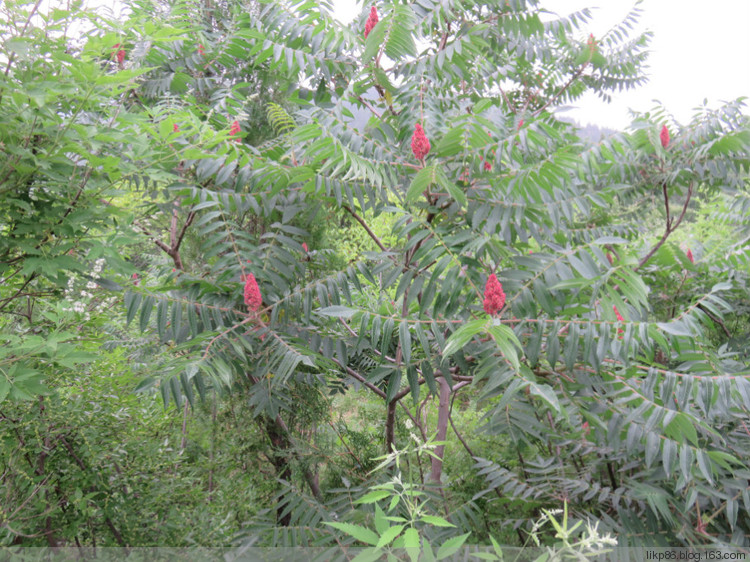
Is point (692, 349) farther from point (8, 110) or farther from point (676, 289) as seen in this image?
point (8, 110)

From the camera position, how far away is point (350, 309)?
1775 mm

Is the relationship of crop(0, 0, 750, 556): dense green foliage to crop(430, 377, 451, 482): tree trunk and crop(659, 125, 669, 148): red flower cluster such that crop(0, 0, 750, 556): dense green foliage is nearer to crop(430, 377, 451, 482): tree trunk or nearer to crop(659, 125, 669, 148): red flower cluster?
crop(659, 125, 669, 148): red flower cluster

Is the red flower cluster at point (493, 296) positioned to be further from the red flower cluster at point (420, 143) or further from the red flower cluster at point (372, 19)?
the red flower cluster at point (372, 19)

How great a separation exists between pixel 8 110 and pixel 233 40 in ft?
8.16

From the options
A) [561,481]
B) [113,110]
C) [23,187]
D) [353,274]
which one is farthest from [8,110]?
[561,481]

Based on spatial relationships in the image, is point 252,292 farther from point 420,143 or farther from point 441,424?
point 441,424

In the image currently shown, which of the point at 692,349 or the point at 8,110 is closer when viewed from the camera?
the point at 8,110

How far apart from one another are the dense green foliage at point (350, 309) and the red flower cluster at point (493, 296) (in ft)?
0.12

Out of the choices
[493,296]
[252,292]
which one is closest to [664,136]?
[493,296]

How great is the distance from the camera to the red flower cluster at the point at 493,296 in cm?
171

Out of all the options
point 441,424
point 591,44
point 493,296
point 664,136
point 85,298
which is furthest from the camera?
point 591,44

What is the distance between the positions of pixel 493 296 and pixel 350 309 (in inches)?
21.3

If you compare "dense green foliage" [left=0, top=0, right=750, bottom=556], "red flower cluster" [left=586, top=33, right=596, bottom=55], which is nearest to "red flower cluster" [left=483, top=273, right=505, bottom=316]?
"dense green foliage" [left=0, top=0, right=750, bottom=556]

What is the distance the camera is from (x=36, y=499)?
213 centimetres
